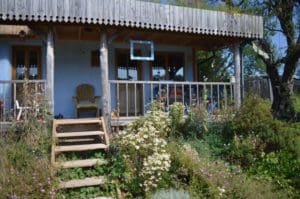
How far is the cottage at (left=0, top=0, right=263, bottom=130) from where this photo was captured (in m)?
8.22

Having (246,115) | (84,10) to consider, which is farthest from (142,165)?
(84,10)

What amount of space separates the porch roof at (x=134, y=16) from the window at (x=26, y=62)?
3.15 metres

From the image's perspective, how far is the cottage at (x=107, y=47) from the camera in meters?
8.22

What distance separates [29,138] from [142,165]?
2240 mm

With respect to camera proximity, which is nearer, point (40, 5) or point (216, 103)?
point (40, 5)

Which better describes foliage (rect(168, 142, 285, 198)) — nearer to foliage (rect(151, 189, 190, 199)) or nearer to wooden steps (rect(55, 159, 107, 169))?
foliage (rect(151, 189, 190, 199))

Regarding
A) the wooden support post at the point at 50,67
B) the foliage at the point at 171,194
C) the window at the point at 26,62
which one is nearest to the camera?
the foliage at the point at 171,194

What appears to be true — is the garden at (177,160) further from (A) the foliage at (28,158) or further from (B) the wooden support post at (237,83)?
(B) the wooden support post at (237,83)

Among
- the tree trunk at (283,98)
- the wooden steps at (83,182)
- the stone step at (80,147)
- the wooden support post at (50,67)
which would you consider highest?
the wooden support post at (50,67)

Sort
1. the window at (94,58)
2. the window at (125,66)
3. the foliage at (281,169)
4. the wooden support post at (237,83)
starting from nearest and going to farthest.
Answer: the foliage at (281,169) < the wooden support post at (237,83) < the window at (94,58) < the window at (125,66)

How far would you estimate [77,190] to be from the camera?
6.36m

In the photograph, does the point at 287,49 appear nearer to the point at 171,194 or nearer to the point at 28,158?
the point at 171,194

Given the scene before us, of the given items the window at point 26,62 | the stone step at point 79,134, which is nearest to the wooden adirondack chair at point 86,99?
the window at point 26,62

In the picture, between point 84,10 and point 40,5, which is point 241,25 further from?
point 40,5
